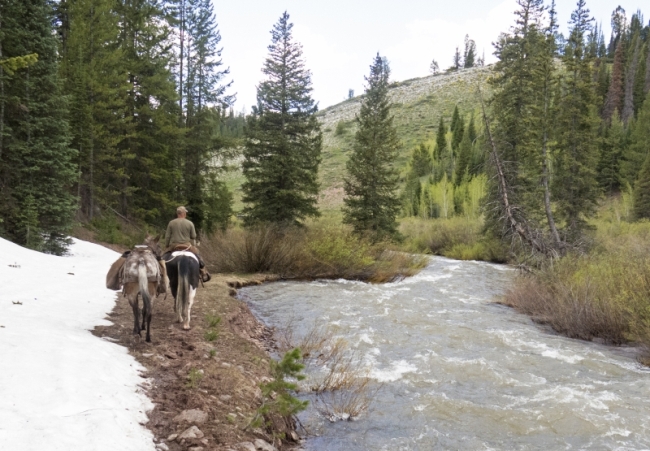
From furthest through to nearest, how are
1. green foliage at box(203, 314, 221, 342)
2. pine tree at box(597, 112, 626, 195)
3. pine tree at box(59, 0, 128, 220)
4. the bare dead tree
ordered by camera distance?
pine tree at box(597, 112, 626, 195) < pine tree at box(59, 0, 128, 220) < the bare dead tree < green foliage at box(203, 314, 221, 342)

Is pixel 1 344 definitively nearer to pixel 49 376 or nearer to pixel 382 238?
pixel 49 376

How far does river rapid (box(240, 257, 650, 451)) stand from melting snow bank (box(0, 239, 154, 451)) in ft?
7.03

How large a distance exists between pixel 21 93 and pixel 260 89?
10.6 metres

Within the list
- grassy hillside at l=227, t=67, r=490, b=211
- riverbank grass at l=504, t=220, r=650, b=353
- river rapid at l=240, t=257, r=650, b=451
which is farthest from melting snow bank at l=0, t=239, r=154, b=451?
grassy hillside at l=227, t=67, r=490, b=211

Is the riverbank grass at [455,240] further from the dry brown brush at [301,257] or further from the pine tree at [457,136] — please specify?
the pine tree at [457,136]

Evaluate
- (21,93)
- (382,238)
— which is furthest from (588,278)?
(21,93)

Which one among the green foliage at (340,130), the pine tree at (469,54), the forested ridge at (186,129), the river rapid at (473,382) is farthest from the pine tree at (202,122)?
the pine tree at (469,54)

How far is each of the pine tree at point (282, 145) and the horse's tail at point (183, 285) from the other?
45.1 feet

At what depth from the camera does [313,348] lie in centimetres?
801

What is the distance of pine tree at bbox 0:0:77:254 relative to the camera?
15.1 m

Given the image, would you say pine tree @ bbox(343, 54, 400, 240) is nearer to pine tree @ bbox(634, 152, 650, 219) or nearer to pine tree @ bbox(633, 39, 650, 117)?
pine tree @ bbox(634, 152, 650, 219)

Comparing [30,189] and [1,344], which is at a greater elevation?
[30,189]

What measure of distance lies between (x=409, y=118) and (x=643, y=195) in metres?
55.3

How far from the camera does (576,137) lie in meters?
24.7
